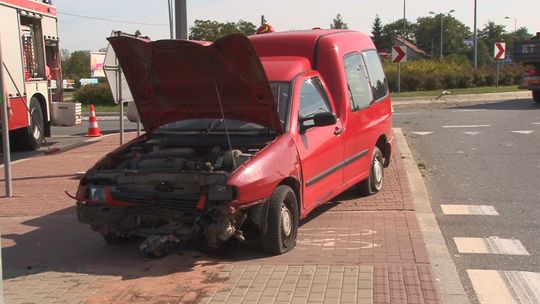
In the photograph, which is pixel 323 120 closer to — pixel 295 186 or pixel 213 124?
pixel 295 186

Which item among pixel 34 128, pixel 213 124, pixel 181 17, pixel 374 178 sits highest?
pixel 181 17

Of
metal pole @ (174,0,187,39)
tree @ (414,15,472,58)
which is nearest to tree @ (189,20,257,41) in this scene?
metal pole @ (174,0,187,39)

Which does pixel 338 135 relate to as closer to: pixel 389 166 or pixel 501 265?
pixel 501 265

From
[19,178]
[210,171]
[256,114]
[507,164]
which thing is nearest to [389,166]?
[507,164]

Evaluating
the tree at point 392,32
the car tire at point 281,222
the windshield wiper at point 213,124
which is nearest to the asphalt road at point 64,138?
the windshield wiper at point 213,124

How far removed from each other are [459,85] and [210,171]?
33.5 m

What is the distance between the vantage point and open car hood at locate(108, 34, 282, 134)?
5406 mm

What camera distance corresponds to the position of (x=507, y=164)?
10195mm

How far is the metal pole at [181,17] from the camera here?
10.1 m

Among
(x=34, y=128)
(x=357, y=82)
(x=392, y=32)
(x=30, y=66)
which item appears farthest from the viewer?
(x=392, y=32)

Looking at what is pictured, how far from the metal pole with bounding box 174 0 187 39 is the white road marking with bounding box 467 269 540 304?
6673 millimetres

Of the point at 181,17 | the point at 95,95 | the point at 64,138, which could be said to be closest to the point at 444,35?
the point at 95,95

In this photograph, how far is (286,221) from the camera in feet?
18.2

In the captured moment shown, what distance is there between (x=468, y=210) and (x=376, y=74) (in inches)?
89.6
